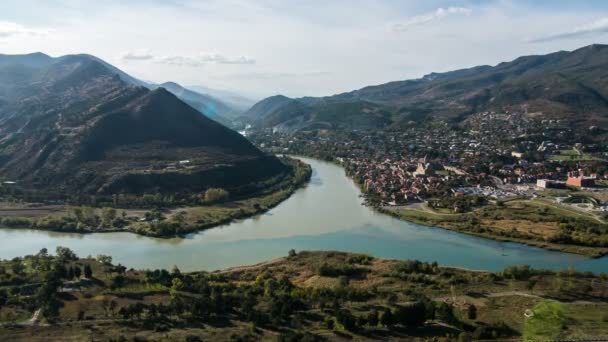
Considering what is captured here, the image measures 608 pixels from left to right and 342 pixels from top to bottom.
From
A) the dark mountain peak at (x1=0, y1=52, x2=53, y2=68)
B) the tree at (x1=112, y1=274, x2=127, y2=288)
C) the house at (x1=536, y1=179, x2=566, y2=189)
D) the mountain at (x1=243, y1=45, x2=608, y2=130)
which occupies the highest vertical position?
the dark mountain peak at (x1=0, y1=52, x2=53, y2=68)

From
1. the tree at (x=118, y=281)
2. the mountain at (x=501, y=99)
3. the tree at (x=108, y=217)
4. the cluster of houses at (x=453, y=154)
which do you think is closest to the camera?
the tree at (x=118, y=281)

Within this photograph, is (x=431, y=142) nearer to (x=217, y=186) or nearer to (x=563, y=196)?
(x=563, y=196)

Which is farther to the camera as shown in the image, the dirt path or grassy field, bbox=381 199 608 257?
grassy field, bbox=381 199 608 257

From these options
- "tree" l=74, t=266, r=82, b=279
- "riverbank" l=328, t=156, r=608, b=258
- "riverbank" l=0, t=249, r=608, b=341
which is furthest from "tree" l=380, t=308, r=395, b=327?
"riverbank" l=328, t=156, r=608, b=258

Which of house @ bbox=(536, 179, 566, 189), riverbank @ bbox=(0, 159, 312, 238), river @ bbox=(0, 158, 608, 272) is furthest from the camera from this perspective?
house @ bbox=(536, 179, 566, 189)

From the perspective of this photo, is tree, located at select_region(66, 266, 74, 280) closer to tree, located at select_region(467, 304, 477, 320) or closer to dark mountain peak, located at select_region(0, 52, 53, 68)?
tree, located at select_region(467, 304, 477, 320)

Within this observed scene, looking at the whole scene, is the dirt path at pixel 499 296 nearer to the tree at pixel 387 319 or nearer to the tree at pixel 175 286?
the tree at pixel 387 319

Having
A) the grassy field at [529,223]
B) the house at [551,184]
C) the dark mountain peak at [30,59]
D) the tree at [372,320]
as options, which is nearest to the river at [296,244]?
the grassy field at [529,223]
